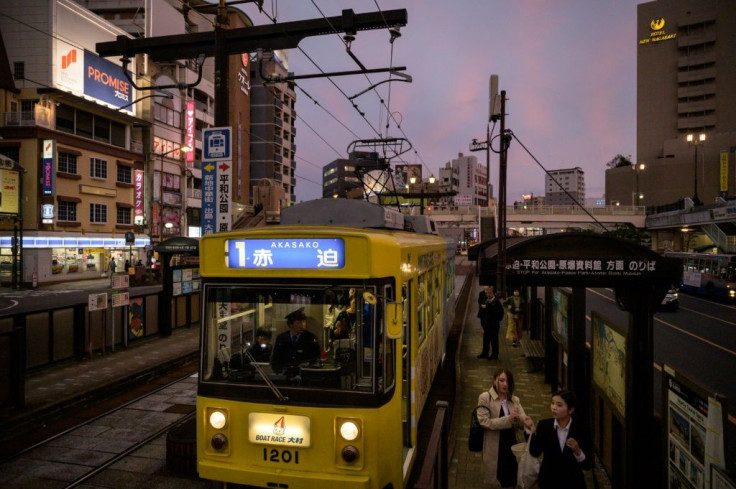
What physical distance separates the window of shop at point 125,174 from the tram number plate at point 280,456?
40.2 meters

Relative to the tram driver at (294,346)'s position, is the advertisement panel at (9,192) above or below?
above

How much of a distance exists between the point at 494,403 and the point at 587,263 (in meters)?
2.21

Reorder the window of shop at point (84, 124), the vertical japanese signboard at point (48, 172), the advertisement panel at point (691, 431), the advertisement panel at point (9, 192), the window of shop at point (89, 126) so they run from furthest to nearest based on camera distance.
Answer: the window of shop at point (84, 124), the window of shop at point (89, 126), the vertical japanese signboard at point (48, 172), the advertisement panel at point (9, 192), the advertisement panel at point (691, 431)

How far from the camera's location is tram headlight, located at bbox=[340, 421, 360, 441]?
→ 14.6ft

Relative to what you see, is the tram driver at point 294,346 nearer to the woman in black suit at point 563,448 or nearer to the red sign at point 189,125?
the woman in black suit at point 563,448

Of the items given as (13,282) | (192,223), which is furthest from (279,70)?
(13,282)

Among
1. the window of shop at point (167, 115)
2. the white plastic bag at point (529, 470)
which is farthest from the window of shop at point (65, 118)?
the white plastic bag at point (529, 470)

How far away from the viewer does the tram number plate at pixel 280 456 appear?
14.9 feet

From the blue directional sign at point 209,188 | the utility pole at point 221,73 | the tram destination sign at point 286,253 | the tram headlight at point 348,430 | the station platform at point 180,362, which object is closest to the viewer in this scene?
the tram headlight at point 348,430

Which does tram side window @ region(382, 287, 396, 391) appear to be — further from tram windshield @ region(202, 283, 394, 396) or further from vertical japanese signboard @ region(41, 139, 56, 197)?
vertical japanese signboard @ region(41, 139, 56, 197)

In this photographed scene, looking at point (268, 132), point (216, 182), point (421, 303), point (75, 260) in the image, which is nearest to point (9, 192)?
point (75, 260)

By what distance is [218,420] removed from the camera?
4.78 meters

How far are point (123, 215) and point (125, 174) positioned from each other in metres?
3.48

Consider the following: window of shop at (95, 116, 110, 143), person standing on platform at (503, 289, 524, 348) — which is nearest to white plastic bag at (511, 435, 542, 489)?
person standing on platform at (503, 289, 524, 348)
